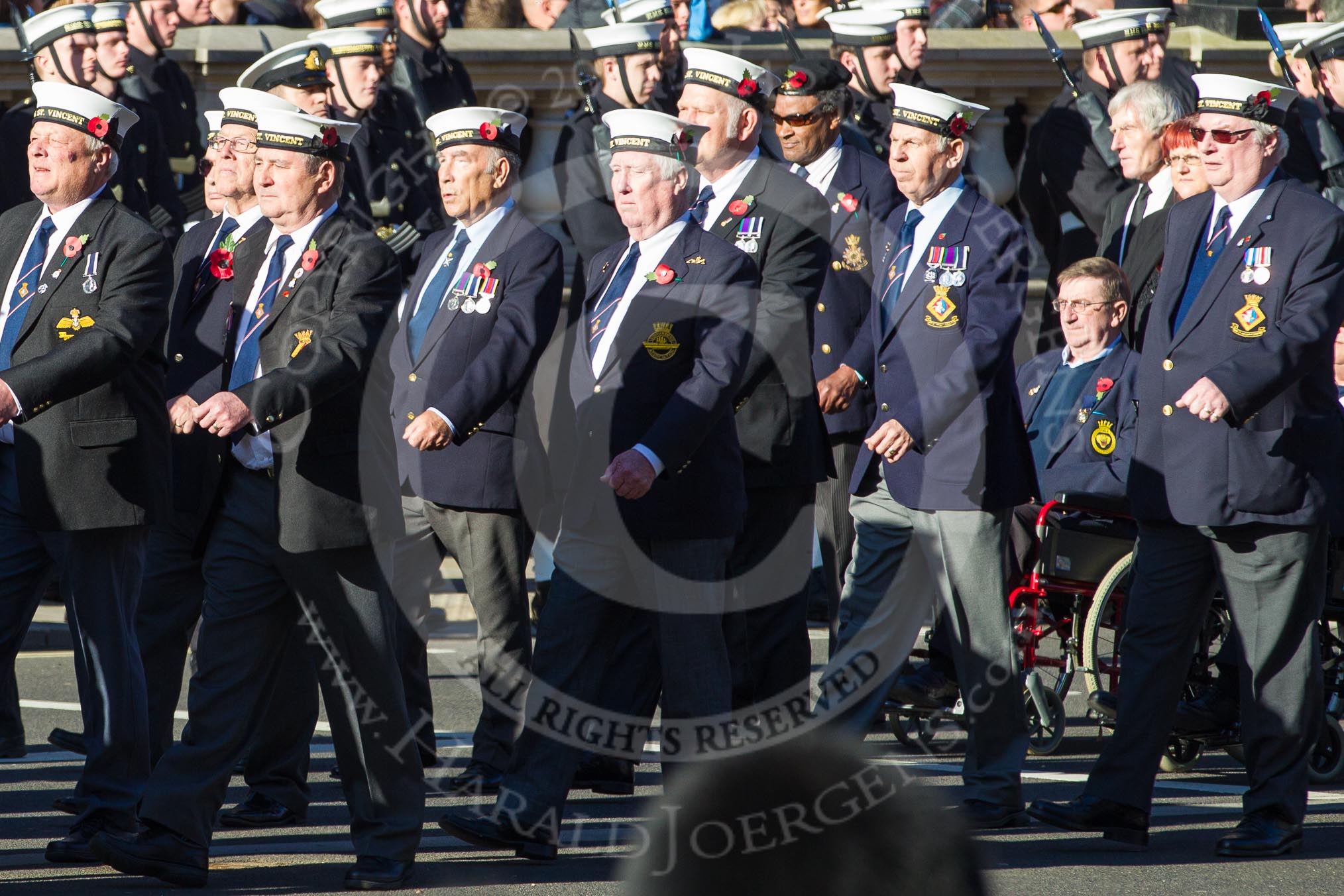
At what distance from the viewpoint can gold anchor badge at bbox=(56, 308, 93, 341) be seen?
17.9ft

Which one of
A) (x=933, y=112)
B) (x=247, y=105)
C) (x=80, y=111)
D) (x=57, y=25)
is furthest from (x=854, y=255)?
(x=57, y=25)

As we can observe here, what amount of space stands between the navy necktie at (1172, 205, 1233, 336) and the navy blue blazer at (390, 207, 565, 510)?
1916 millimetres

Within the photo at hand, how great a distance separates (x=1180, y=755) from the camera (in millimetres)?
7121

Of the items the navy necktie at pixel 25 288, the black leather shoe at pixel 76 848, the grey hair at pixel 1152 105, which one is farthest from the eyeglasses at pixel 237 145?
the grey hair at pixel 1152 105

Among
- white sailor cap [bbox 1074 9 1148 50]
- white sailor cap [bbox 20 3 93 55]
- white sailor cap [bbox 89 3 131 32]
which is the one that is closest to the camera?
white sailor cap [bbox 89 3 131 32]

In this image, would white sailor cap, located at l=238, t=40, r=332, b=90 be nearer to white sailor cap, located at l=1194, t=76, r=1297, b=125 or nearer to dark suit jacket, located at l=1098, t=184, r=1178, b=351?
dark suit jacket, located at l=1098, t=184, r=1178, b=351

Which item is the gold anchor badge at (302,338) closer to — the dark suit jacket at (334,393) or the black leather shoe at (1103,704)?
the dark suit jacket at (334,393)

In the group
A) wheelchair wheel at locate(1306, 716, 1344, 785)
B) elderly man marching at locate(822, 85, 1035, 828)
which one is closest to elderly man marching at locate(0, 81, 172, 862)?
elderly man marching at locate(822, 85, 1035, 828)

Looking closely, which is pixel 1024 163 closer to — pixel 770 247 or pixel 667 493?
pixel 770 247

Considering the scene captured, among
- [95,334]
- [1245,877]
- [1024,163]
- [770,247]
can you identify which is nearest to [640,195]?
[770,247]

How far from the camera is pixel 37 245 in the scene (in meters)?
5.59

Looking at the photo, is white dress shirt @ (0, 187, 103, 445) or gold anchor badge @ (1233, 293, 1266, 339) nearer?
white dress shirt @ (0, 187, 103, 445)

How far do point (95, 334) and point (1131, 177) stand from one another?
512 cm

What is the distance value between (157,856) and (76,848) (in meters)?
0.38
